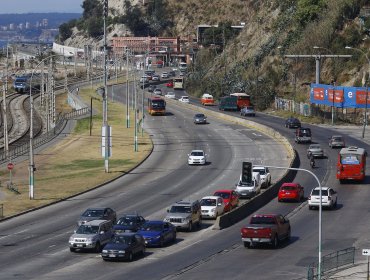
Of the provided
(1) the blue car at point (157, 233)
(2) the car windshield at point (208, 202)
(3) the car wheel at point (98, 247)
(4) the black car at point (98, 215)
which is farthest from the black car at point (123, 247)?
(2) the car windshield at point (208, 202)

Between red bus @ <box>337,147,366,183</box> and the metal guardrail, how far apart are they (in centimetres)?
2665

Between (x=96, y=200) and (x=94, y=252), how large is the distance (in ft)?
65.9

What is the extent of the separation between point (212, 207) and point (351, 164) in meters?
17.1

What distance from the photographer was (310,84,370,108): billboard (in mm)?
124000

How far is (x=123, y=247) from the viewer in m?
51.1

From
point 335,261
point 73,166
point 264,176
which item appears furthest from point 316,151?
point 335,261

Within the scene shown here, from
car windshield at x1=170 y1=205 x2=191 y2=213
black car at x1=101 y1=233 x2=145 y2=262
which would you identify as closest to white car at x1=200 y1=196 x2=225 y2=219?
car windshield at x1=170 y1=205 x2=191 y2=213

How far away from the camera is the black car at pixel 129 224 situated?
5703cm

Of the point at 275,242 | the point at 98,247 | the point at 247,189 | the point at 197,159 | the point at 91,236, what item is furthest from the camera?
the point at 197,159

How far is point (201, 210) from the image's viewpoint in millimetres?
65312

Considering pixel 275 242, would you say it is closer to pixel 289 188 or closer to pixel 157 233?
pixel 157 233

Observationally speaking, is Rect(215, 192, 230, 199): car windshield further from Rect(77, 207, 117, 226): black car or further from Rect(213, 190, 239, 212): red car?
Rect(77, 207, 117, 226): black car

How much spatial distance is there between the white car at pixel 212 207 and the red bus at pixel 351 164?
15597 mm

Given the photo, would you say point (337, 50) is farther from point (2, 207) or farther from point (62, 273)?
point (62, 273)
